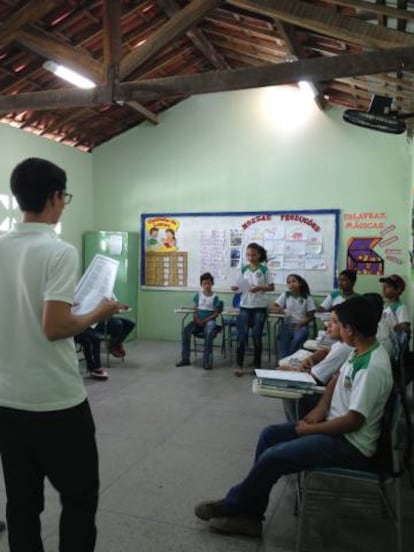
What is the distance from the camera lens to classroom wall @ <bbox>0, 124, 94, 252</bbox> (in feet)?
19.4

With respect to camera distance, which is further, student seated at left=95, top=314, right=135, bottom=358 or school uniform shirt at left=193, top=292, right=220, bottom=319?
school uniform shirt at left=193, top=292, right=220, bottom=319

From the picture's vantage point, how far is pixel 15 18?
14.1ft

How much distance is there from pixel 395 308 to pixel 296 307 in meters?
1.22

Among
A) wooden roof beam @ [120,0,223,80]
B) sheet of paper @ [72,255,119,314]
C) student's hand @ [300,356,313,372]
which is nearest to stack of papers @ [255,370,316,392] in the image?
student's hand @ [300,356,313,372]

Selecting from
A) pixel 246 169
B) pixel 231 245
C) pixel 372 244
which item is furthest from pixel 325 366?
pixel 246 169

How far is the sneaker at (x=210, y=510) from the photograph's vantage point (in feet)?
7.32

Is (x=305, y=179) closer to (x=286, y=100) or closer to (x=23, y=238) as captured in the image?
(x=286, y=100)

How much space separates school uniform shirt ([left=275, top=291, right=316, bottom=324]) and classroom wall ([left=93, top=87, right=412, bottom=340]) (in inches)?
46.9

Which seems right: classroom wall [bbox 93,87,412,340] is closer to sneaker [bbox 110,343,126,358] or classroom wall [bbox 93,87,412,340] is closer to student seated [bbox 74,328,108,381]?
sneaker [bbox 110,343,126,358]

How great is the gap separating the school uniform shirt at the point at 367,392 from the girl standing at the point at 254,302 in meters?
3.48

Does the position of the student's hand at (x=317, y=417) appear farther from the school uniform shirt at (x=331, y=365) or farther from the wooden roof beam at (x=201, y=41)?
the wooden roof beam at (x=201, y=41)

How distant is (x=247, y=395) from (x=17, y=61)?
14.1 ft

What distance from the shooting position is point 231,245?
685 cm

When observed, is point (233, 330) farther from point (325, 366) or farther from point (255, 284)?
point (325, 366)
